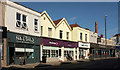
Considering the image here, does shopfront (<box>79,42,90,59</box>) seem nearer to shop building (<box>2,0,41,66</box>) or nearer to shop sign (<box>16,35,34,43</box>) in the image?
shop building (<box>2,0,41,66</box>)

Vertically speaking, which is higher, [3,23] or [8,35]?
[3,23]

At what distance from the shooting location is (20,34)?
1948 cm

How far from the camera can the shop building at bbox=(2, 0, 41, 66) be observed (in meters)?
17.9

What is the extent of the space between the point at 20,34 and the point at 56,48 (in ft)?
29.1

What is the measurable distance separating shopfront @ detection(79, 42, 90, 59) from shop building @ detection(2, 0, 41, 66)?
45.9ft

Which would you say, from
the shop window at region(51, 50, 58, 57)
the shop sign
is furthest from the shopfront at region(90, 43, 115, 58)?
the shop sign

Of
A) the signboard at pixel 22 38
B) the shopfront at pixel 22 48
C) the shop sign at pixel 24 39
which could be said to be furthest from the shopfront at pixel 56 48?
the shop sign at pixel 24 39

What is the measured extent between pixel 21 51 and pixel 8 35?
325 centimetres

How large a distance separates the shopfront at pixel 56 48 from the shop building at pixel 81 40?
1936 mm

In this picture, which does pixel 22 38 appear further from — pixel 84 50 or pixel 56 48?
pixel 84 50

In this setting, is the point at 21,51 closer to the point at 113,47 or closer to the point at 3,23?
the point at 3,23

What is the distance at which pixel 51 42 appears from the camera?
984 inches

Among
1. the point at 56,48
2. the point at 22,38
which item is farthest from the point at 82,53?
the point at 22,38

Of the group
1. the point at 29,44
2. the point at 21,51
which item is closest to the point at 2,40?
the point at 21,51
